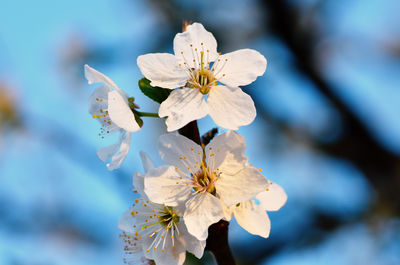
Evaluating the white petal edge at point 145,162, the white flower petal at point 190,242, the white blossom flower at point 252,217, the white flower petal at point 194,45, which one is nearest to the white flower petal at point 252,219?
the white blossom flower at point 252,217

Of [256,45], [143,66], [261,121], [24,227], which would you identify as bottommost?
[143,66]

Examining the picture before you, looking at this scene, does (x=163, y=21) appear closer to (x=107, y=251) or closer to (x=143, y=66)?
(x=107, y=251)

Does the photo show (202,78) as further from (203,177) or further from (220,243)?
(220,243)

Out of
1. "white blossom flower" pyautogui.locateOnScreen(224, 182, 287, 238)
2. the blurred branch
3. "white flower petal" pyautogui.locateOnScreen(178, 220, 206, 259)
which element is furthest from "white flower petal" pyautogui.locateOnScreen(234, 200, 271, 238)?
the blurred branch

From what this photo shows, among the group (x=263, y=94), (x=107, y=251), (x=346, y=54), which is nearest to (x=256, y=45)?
(x=263, y=94)

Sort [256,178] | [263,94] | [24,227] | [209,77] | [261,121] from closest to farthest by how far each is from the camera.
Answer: [256,178]
[209,77]
[24,227]
[263,94]
[261,121]

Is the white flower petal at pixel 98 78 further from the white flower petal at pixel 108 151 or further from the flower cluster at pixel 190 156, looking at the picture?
the white flower petal at pixel 108 151

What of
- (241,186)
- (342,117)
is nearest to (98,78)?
(241,186)

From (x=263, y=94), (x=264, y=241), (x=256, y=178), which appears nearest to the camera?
(x=256, y=178)
